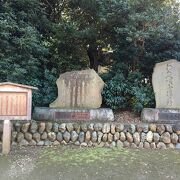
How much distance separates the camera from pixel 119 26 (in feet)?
32.4

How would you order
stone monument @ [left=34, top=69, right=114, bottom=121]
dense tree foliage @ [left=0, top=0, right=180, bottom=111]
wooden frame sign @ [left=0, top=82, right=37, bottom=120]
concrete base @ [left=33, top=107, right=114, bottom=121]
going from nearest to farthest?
wooden frame sign @ [left=0, top=82, right=37, bottom=120] < concrete base @ [left=33, top=107, right=114, bottom=121] < stone monument @ [left=34, top=69, right=114, bottom=121] < dense tree foliage @ [left=0, top=0, right=180, bottom=111]

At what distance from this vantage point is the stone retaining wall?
7.49 meters

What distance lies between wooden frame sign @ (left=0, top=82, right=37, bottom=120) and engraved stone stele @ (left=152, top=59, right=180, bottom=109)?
3980mm

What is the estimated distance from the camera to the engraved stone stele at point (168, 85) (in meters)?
8.52

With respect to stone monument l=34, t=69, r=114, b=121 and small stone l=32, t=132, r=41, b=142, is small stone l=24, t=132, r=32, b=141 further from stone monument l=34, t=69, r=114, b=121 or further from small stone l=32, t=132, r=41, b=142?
stone monument l=34, t=69, r=114, b=121

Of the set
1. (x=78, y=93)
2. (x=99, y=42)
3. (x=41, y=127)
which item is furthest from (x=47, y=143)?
(x=99, y=42)

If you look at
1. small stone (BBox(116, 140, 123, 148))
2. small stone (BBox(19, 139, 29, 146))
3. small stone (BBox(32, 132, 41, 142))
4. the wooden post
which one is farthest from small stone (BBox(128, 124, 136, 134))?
the wooden post

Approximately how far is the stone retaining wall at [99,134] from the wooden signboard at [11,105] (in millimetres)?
816

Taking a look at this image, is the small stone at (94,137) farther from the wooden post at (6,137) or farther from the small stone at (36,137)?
the wooden post at (6,137)

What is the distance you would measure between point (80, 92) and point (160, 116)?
2422 millimetres

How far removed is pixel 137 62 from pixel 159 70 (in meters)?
1.43

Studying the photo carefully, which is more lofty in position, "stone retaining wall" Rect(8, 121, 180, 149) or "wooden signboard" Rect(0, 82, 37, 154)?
"wooden signboard" Rect(0, 82, 37, 154)

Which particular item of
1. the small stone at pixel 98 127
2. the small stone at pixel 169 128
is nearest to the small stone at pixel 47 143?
the small stone at pixel 98 127

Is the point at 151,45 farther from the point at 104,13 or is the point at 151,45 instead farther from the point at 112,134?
the point at 112,134
